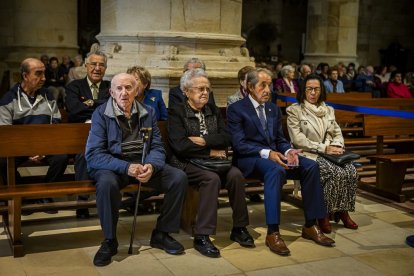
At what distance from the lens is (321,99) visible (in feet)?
17.5

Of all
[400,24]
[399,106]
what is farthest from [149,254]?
[400,24]

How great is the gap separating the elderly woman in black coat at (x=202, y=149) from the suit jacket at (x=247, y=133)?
0.17 metres

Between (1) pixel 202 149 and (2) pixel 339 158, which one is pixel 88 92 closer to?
(1) pixel 202 149

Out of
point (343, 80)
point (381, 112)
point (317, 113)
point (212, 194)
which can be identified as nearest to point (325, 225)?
point (317, 113)

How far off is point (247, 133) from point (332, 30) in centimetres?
1140

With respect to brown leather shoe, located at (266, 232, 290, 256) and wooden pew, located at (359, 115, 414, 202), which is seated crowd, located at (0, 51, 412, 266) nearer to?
brown leather shoe, located at (266, 232, 290, 256)

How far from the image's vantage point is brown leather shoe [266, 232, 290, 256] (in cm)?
441

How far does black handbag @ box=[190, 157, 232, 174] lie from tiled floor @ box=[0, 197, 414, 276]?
1.89ft

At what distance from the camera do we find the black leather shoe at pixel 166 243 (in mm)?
4355

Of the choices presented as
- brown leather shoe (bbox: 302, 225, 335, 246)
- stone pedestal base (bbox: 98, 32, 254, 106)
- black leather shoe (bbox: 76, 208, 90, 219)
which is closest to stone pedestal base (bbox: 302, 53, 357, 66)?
stone pedestal base (bbox: 98, 32, 254, 106)

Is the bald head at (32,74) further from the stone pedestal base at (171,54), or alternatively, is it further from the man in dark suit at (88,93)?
the stone pedestal base at (171,54)

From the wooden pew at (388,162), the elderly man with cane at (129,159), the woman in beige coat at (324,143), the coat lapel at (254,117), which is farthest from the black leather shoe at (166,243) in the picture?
the wooden pew at (388,162)

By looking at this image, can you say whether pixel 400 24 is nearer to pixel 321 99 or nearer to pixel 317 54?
pixel 317 54

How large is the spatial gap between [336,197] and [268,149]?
0.72 meters
